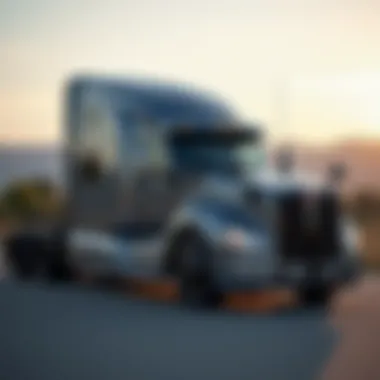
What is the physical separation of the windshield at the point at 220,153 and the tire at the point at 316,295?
0.24 m

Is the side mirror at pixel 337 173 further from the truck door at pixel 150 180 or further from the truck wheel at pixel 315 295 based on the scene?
the truck door at pixel 150 180

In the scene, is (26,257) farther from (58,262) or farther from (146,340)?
(146,340)

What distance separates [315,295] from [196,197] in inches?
10.9

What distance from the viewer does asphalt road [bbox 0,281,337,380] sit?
1.64m

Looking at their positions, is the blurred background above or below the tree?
above

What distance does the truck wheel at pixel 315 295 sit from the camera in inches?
63.4

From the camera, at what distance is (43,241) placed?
1702 millimetres

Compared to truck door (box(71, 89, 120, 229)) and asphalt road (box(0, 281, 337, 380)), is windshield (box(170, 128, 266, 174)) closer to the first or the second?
truck door (box(71, 89, 120, 229))

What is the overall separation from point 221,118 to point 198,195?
146 mm

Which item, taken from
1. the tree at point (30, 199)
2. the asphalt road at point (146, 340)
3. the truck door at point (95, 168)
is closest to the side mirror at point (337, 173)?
the asphalt road at point (146, 340)

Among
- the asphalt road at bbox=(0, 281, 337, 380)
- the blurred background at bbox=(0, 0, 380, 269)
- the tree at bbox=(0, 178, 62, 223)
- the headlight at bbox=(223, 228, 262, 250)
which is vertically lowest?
the asphalt road at bbox=(0, 281, 337, 380)

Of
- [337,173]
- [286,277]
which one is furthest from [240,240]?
[337,173]

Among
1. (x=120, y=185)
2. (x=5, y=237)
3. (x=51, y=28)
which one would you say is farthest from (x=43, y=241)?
(x=51, y=28)

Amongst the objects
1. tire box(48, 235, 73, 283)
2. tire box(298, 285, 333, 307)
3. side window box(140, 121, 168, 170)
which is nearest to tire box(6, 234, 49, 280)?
tire box(48, 235, 73, 283)
